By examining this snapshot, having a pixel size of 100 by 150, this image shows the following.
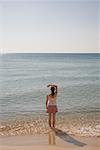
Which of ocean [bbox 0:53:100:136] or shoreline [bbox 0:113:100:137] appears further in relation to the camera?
ocean [bbox 0:53:100:136]

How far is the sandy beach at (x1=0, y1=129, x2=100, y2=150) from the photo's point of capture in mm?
2680

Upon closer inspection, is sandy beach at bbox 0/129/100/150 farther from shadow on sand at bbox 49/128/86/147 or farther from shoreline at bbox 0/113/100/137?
shoreline at bbox 0/113/100/137

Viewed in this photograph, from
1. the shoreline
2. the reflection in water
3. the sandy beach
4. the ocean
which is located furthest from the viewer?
the ocean

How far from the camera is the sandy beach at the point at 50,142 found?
8.79 feet

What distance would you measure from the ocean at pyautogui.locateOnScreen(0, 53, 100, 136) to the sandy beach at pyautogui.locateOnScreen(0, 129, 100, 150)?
0.71ft

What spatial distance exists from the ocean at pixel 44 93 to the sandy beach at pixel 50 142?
0.71 ft

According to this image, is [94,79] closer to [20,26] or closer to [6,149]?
[20,26]

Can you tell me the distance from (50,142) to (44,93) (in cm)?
231

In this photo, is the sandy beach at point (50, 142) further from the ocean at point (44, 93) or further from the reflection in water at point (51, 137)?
the ocean at point (44, 93)

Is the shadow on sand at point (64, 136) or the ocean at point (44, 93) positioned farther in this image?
the ocean at point (44, 93)

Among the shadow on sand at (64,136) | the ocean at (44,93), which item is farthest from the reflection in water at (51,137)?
the ocean at (44,93)

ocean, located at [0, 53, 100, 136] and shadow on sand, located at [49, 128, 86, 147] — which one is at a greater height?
Answer: ocean, located at [0, 53, 100, 136]

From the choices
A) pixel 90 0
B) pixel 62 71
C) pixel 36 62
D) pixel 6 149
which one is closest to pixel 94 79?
pixel 62 71

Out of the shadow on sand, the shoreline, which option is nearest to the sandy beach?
the shadow on sand
